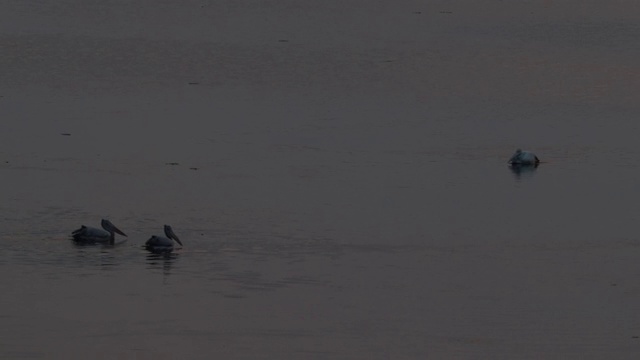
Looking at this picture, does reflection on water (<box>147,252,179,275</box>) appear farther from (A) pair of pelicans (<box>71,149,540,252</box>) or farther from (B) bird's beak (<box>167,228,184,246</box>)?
(B) bird's beak (<box>167,228,184,246</box>)

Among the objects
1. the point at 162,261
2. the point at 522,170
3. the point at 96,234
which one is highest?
the point at 522,170

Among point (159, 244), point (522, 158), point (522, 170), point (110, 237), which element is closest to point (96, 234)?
point (110, 237)

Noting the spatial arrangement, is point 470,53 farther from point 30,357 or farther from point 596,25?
point 30,357

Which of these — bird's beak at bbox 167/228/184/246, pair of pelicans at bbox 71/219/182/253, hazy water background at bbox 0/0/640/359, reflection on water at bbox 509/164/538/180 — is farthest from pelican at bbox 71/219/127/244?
reflection on water at bbox 509/164/538/180

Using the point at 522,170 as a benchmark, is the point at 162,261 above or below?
below

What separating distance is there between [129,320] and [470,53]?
18.4m

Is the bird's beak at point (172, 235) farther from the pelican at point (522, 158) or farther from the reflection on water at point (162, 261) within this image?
the pelican at point (522, 158)

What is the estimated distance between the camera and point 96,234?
1555cm

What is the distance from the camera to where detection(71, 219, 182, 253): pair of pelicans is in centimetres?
1533

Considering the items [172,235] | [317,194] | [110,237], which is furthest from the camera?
[317,194]

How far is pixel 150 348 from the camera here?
40.2ft

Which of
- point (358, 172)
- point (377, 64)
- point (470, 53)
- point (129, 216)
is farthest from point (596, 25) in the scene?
point (129, 216)

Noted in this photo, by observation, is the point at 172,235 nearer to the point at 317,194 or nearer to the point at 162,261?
the point at 162,261

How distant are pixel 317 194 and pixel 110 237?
3132mm
